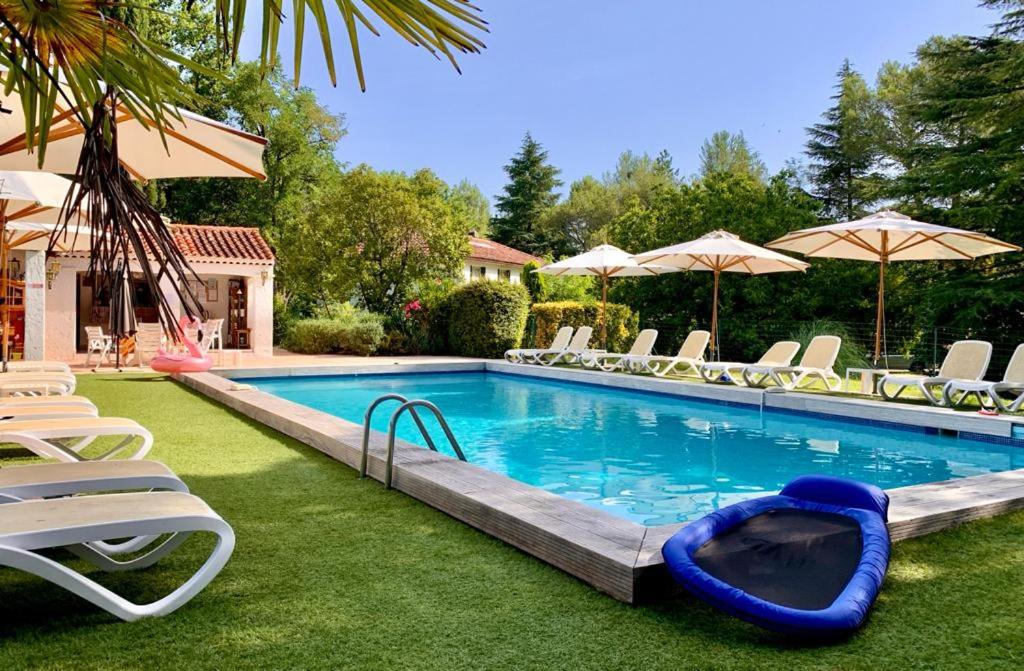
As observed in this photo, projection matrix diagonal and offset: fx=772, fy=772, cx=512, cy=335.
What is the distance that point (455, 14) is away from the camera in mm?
2383

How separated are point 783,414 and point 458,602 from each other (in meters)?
8.52

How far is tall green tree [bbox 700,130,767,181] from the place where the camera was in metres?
50.3

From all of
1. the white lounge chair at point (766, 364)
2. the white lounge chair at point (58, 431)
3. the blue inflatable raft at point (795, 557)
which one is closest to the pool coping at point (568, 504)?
the blue inflatable raft at point (795, 557)

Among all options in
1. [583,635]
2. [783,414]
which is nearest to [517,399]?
[783,414]

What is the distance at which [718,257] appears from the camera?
1469cm

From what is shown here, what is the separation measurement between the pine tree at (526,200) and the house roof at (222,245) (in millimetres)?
31144

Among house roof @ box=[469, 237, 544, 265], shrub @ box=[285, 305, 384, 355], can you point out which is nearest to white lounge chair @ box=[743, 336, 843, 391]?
shrub @ box=[285, 305, 384, 355]

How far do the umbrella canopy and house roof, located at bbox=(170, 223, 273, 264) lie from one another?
1387 centimetres

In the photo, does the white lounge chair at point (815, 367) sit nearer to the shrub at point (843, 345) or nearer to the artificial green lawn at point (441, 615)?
the shrub at point (843, 345)

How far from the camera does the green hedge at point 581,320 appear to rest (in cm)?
1922

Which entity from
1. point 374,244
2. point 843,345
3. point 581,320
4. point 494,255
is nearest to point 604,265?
point 581,320

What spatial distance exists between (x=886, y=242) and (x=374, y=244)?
13.6 m

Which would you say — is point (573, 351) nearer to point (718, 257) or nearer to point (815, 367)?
point (718, 257)

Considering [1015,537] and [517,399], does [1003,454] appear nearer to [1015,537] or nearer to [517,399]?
[1015,537]
